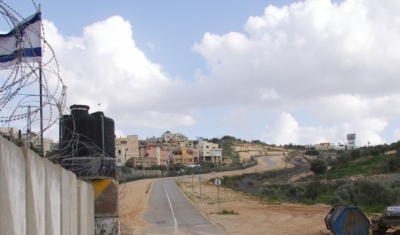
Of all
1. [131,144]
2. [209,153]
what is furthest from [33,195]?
[209,153]

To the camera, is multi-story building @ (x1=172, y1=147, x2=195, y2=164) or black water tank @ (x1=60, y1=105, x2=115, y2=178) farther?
multi-story building @ (x1=172, y1=147, x2=195, y2=164)

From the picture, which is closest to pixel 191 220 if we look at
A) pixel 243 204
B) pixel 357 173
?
pixel 243 204

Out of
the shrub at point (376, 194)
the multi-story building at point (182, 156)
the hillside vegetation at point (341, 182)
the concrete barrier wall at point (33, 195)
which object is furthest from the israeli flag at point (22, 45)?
the multi-story building at point (182, 156)

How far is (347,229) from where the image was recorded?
55.0 ft

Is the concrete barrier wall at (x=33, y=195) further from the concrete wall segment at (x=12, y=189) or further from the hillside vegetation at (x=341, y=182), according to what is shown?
the hillside vegetation at (x=341, y=182)

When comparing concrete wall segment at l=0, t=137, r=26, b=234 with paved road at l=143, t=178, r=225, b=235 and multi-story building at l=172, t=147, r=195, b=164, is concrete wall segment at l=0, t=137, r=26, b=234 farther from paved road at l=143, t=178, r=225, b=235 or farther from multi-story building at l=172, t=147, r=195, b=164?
multi-story building at l=172, t=147, r=195, b=164

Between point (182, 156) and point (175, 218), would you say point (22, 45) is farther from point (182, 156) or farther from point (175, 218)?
point (182, 156)

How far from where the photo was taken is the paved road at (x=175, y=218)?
2747 centimetres

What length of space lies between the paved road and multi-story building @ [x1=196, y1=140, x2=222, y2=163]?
106078 millimetres

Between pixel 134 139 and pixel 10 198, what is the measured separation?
14097 centimetres

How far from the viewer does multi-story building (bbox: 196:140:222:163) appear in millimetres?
159500

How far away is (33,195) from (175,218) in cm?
2920

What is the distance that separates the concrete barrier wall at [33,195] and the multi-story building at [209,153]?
493 ft

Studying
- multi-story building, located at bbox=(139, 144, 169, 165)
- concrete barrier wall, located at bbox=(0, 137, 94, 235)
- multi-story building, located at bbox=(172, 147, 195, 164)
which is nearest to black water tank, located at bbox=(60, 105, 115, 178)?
concrete barrier wall, located at bbox=(0, 137, 94, 235)
